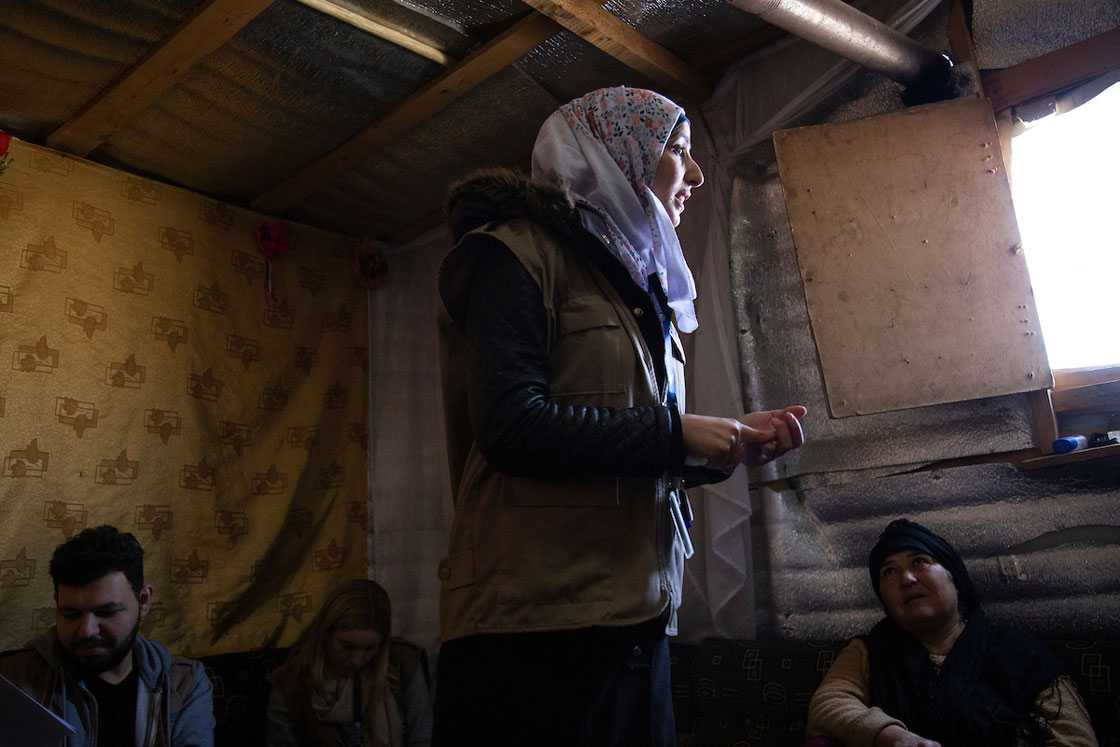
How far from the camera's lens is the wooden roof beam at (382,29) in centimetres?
273

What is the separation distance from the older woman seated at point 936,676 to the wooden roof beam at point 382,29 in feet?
6.96

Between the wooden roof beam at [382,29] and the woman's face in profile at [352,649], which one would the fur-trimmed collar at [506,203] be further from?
the woman's face in profile at [352,649]

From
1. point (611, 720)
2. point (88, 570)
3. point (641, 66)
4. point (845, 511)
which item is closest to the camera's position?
point (611, 720)

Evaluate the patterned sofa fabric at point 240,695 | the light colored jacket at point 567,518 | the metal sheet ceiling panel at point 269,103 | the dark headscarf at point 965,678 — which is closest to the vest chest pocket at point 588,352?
the light colored jacket at point 567,518

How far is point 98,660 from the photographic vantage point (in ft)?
7.71

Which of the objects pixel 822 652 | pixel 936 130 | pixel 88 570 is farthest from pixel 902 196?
pixel 88 570

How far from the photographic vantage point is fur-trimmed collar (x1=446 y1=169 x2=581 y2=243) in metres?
1.16

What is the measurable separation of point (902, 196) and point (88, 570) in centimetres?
255

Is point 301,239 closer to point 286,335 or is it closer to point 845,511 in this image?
point 286,335

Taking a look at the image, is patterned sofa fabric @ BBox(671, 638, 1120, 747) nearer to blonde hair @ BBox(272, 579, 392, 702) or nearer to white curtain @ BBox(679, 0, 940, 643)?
white curtain @ BBox(679, 0, 940, 643)

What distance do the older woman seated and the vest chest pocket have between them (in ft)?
4.39

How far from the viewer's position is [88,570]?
2396 millimetres

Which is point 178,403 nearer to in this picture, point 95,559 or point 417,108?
point 95,559

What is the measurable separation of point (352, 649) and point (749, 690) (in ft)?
4.62
